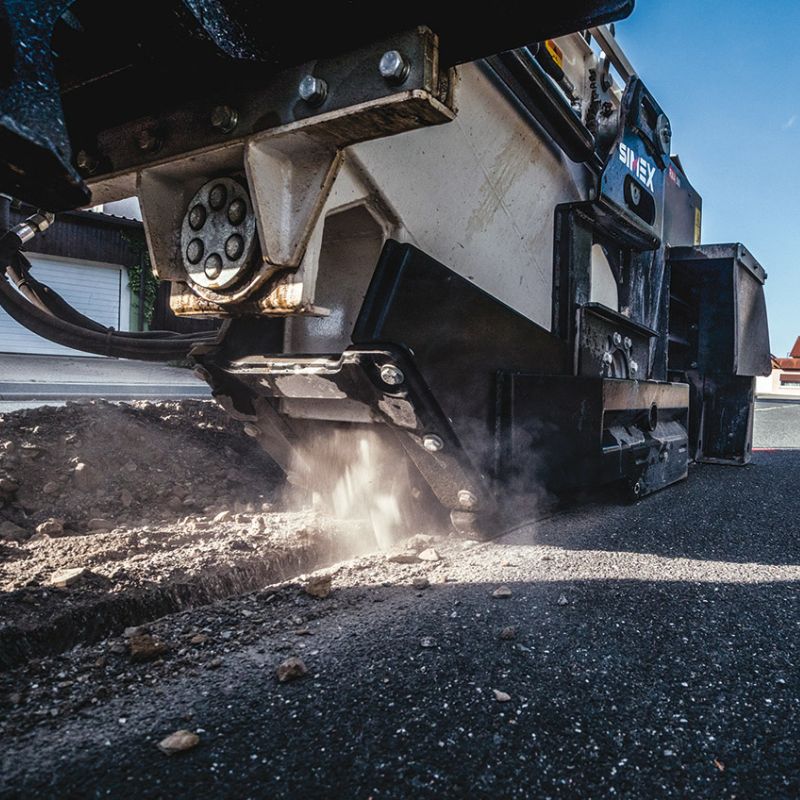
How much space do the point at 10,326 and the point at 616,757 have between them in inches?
527

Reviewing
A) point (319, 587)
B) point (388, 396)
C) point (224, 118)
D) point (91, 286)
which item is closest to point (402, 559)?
point (319, 587)

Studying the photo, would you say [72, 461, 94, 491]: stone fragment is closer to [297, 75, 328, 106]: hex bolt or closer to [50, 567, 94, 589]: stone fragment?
[50, 567, 94, 589]: stone fragment

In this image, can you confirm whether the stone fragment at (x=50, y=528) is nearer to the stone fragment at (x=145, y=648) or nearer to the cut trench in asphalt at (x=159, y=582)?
the cut trench in asphalt at (x=159, y=582)

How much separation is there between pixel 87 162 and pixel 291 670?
1360 mm

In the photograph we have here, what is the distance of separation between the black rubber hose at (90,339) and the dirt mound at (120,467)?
322 millimetres

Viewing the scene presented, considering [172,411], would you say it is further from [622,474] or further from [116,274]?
[116,274]

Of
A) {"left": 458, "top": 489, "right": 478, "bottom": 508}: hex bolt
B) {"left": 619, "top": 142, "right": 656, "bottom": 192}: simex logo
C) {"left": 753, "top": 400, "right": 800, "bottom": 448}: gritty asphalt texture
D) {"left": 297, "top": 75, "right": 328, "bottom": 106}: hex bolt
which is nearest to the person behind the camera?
{"left": 297, "top": 75, "right": 328, "bottom": 106}: hex bolt

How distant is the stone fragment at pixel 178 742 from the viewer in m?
1.15

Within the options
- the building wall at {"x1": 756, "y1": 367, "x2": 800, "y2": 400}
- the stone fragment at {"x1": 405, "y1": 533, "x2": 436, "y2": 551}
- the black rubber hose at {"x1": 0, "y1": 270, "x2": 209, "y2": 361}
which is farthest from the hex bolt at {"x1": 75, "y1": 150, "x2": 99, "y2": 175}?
the building wall at {"x1": 756, "y1": 367, "x2": 800, "y2": 400}

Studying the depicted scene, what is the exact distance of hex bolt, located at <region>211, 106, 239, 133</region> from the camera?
142 centimetres

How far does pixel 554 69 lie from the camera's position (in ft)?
9.29

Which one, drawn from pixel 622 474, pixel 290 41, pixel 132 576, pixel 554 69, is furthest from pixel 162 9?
pixel 622 474

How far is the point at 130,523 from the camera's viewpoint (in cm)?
276

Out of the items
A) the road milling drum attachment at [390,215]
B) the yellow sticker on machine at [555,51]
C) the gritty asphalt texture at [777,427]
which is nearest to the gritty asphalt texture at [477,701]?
the road milling drum attachment at [390,215]
